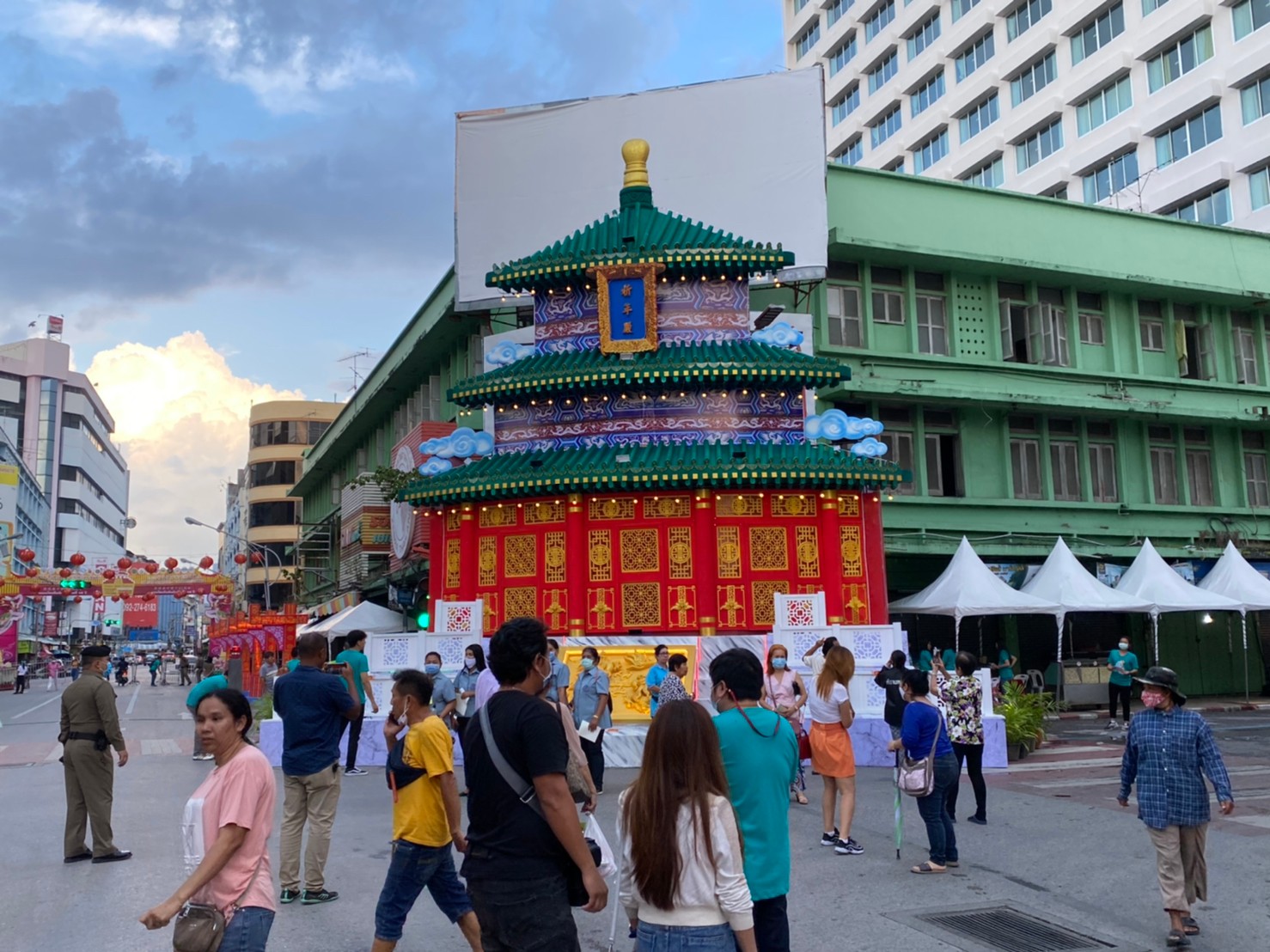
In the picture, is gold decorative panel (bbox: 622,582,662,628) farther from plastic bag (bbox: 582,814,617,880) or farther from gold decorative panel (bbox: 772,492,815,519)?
plastic bag (bbox: 582,814,617,880)

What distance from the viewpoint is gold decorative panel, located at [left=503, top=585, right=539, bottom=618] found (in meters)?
20.7

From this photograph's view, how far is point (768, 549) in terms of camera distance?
2038 centimetres

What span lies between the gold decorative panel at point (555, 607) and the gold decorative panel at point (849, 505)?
17.2 feet

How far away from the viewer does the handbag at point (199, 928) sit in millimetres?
4539

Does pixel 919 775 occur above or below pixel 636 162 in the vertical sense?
below

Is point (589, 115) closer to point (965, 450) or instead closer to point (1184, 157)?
point (965, 450)

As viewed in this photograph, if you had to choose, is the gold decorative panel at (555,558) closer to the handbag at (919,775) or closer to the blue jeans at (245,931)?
the handbag at (919,775)

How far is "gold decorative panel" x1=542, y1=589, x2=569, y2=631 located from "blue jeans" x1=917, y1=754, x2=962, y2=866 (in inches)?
456

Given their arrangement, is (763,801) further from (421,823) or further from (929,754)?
(929,754)

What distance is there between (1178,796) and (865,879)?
2.65m

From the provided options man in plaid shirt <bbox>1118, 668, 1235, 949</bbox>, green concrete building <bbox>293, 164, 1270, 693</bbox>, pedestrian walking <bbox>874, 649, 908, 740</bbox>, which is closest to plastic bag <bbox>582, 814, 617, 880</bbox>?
man in plaid shirt <bbox>1118, 668, 1235, 949</bbox>

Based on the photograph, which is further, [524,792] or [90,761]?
[90,761]

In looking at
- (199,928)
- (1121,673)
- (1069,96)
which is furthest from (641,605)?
(1069,96)

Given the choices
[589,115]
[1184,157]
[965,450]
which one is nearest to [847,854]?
[965,450]
